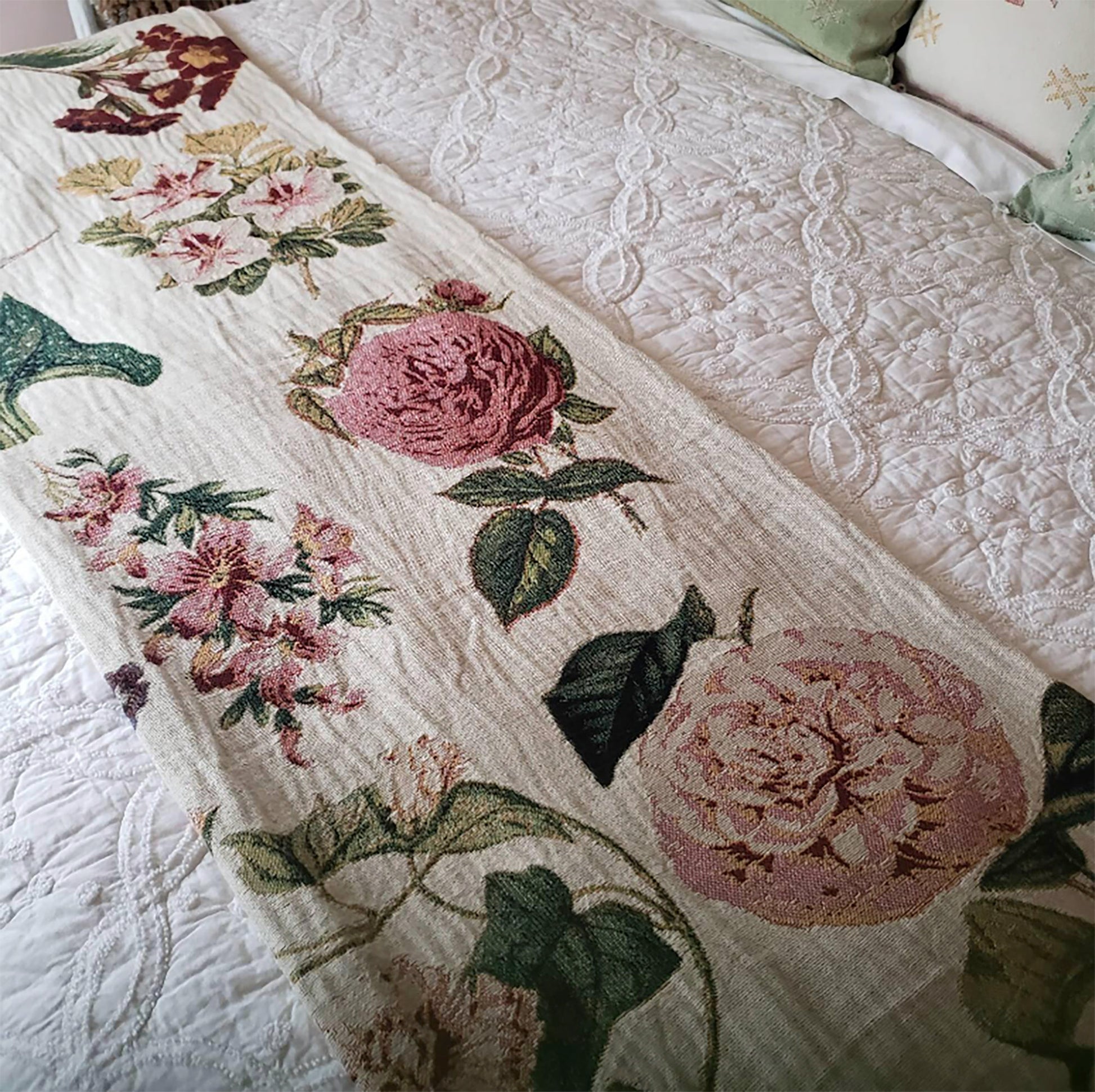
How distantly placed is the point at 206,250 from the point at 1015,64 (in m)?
1.01

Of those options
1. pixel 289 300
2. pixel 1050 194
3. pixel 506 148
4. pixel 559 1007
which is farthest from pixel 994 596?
pixel 506 148

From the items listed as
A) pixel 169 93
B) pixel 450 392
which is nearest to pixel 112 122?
pixel 169 93

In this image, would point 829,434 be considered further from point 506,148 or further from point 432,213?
point 506,148

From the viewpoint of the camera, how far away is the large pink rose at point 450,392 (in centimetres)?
93

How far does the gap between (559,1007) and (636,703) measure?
0.22 metres

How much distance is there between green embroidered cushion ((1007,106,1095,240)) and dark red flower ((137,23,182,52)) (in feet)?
3.98

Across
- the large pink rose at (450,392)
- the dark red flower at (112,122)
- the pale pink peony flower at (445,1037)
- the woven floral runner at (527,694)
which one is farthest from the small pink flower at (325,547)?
the dark red flower at (112,122)

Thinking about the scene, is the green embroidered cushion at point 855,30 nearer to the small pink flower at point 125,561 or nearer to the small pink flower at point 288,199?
the small pink flower at point 288,199

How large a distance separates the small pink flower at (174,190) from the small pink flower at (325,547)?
1.79 feet

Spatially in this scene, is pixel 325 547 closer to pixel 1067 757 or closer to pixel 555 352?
pixel 555 352

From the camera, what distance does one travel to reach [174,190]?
1.26m

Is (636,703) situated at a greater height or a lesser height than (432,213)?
lesser

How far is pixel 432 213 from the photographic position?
1.21 m

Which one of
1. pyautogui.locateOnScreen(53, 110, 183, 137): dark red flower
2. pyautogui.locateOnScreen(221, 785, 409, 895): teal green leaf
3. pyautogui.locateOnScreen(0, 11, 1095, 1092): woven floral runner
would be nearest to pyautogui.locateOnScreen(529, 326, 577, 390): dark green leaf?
pyautogui.locateOnScreen(0, 11, 1095, 1092): woven floral runner
